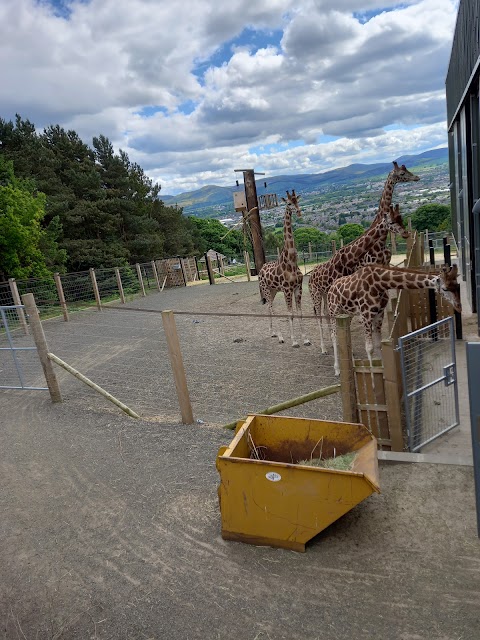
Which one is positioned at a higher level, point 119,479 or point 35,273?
point 35,273

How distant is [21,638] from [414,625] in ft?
8.04

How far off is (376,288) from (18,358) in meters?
8.74

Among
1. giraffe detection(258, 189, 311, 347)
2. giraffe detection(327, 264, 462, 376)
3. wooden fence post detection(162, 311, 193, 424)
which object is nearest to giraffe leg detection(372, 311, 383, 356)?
giraffe detection(327, 264, 462, 376)

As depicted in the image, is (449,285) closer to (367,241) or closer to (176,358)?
(367,241)

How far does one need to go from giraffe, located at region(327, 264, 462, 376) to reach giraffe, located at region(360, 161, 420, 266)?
55.9 inches

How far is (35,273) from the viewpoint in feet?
60.0

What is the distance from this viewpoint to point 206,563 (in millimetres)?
3299

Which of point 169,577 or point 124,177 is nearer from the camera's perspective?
point 169,577

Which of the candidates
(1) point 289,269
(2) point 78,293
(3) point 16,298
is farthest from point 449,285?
(2) point 78,293

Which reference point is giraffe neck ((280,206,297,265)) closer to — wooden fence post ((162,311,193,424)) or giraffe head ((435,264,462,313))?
giraffe head ((435,264,462,313))

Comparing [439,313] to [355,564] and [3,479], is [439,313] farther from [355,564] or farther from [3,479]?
[3,479]

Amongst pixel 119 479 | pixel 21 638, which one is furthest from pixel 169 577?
pixel 119 479

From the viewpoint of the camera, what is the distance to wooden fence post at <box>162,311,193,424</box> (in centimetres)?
547

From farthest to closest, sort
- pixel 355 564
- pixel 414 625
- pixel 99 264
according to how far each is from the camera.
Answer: pixel 99 264
pixel 355 564
pixel 414 625
